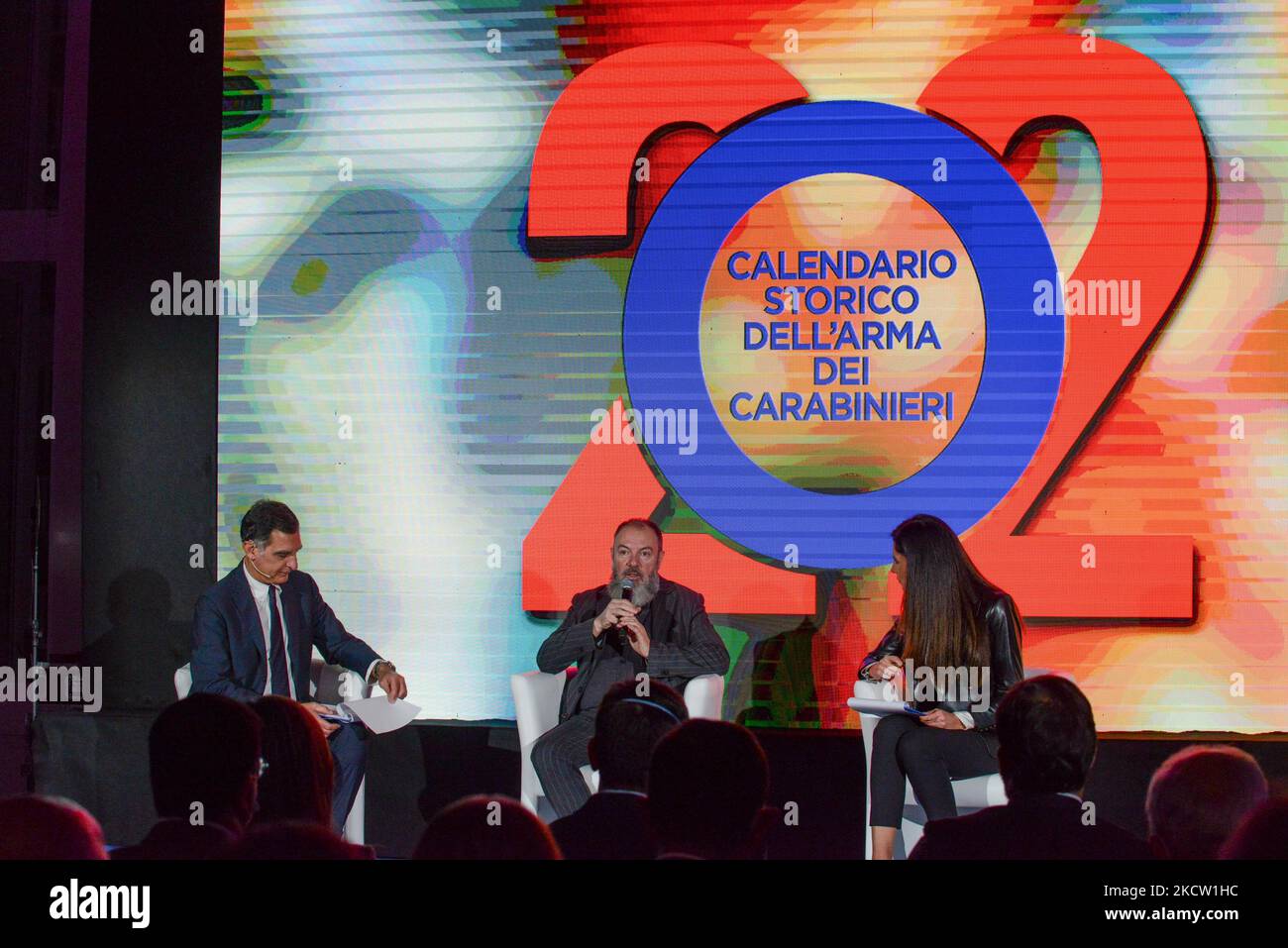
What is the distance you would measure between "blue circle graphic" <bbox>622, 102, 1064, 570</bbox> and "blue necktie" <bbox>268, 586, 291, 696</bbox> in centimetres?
169

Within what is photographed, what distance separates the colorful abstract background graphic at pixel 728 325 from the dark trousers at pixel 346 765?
1.00 meters

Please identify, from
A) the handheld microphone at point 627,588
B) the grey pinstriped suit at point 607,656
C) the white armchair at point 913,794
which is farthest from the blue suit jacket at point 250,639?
the white armchair at point 913,794

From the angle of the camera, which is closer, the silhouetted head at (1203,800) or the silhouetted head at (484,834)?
the silhouetted head at (484,834)

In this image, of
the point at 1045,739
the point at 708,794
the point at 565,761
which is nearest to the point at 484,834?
the point at 708,794

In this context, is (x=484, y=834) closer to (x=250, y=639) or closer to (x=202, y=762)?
(x=202, y=762)

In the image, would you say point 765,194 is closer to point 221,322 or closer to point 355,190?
point 355,190

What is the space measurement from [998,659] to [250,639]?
2.55m

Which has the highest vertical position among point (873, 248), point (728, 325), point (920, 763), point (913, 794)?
point (873, 248)

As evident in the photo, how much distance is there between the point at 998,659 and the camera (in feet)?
12.6

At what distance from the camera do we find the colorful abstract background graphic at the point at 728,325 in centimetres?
468

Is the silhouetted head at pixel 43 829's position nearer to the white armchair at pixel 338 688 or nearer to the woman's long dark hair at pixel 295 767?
the woman's long dark hair at pixel 295 767

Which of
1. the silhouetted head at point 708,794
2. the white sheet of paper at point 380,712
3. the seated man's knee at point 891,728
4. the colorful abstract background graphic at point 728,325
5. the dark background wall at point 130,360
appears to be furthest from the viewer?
the dark background wall at point 130,360

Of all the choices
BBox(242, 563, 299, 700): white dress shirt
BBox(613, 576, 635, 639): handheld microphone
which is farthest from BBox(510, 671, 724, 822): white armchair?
BBox(242, 563, 299, 700): white dress shirt
